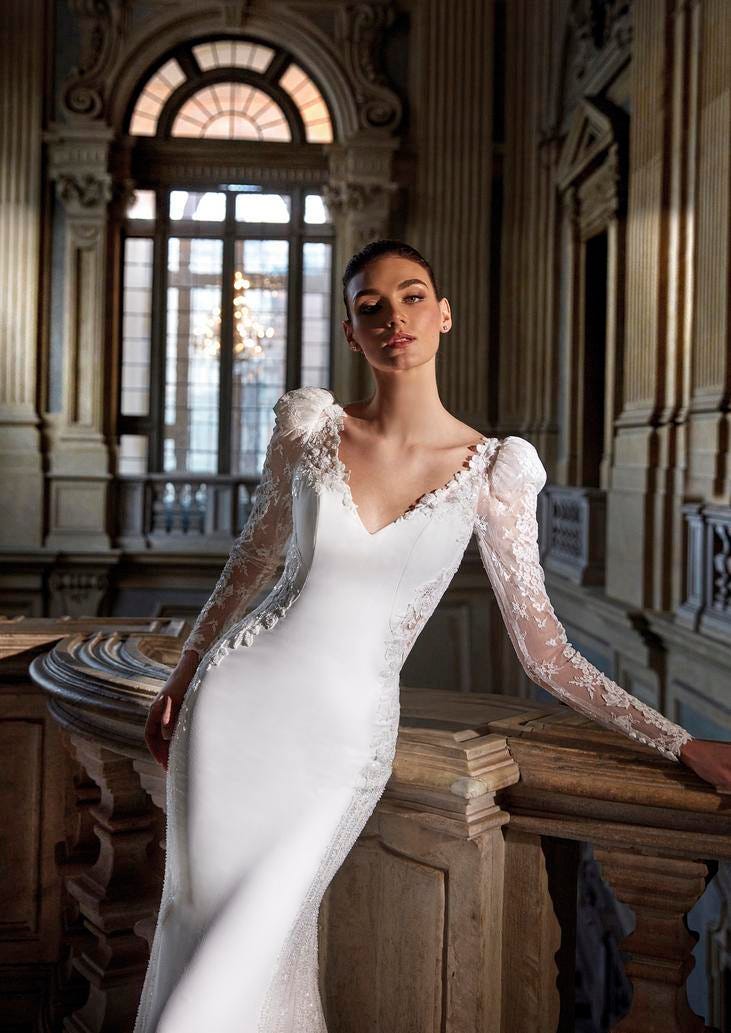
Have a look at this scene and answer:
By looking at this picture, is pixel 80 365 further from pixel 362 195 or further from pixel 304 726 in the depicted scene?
pixel 304 726

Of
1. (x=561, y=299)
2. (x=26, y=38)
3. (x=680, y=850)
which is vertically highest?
(x=26, y=38)

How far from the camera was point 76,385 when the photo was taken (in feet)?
38.4

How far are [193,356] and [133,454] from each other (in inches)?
49.2

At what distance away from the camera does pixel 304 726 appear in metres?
1.74

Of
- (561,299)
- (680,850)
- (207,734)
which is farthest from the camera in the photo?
(561,299)

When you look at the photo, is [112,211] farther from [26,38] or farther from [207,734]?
[207,734]

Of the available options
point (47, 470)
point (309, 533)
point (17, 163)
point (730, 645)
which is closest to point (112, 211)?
point (17, 163)

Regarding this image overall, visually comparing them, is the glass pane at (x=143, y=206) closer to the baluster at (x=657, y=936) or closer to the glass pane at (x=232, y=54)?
the glass pane at (x=232, y=54)

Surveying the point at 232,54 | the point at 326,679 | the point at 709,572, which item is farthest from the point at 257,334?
the point at 326,679

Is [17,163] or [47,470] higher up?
[17,163]

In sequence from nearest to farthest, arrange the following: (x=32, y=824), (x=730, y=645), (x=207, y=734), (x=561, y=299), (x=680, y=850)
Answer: (x=680, y=850), (x=207, y=734), (x=32, y=824), (x=730, y=645), (x=561, y=299)

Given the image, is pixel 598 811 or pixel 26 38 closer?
pixel 598 811

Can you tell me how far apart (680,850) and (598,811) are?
13cm

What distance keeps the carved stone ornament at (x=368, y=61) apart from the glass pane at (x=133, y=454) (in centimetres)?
409
